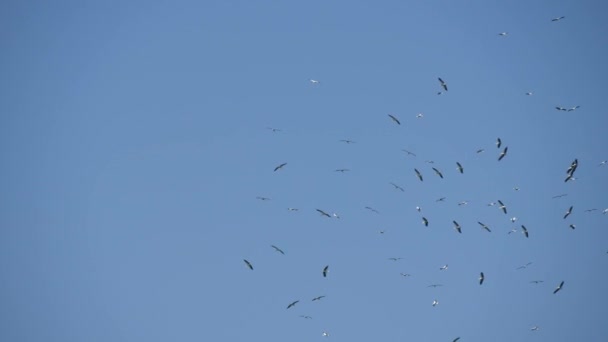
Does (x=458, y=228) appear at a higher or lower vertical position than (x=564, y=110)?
lower

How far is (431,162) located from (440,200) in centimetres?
471

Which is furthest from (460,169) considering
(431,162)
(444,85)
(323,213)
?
(323,213)

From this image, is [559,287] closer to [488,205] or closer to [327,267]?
[488,205]

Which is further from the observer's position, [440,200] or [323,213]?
[440,200]

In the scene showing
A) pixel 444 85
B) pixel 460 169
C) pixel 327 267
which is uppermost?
pixel 444 85

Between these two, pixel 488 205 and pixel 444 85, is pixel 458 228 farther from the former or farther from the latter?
pixel 444 85

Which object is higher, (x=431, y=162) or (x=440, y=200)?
(x=431, y=162)

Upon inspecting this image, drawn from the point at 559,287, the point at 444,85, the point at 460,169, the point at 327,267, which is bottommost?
the point at 559,287

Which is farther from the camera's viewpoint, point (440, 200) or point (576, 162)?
point (440, 200)

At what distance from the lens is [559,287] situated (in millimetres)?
47188

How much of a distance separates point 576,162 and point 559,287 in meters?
7.86

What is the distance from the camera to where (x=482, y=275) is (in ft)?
154

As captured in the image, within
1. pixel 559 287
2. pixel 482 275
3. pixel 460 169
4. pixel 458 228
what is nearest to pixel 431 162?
pixel 460 169

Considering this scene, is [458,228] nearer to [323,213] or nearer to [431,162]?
[431,162]
